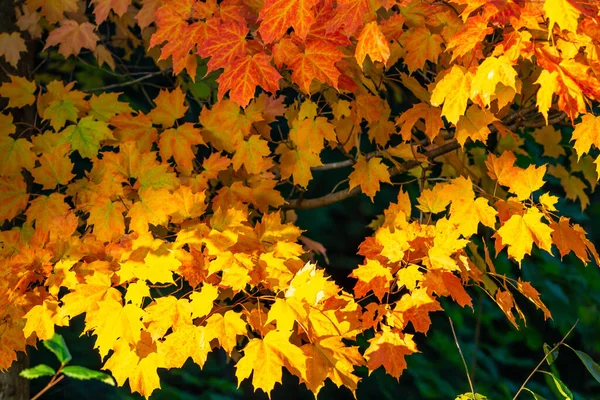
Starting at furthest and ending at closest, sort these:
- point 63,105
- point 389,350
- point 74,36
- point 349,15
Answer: point 74,36, point 63,105, point 389,350, point 349,15

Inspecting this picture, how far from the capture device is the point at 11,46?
3.41 m

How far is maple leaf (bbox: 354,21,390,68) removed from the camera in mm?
2387

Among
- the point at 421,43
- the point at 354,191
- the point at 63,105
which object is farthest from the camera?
the point at 354,191

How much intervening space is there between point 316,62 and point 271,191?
2.22 feet

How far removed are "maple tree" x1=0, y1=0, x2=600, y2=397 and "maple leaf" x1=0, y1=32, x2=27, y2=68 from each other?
0.23m

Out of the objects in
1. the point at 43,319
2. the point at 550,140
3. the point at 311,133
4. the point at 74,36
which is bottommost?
the point at 550,140

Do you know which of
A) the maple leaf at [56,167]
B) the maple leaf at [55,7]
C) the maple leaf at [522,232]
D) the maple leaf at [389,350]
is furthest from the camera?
the maple leaf at [55,7]

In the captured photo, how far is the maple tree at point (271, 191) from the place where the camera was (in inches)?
93.6

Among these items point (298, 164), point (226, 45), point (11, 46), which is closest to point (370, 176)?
point (298, 164)

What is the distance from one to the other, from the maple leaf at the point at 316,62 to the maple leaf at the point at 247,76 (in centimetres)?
8

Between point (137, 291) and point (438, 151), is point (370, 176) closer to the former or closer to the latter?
point (438, 151)

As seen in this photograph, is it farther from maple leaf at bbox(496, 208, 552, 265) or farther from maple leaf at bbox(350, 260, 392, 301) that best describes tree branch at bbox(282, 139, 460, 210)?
maple leaf at bbox(350, 260, 392, 301)

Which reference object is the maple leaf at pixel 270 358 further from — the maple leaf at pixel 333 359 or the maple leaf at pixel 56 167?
the maple leaf at pixel 56 167

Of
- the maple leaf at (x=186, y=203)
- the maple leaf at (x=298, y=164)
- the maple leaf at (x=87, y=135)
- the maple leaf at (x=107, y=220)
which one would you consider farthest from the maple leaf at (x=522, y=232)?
the maple leaf at (x=87, y=135)
